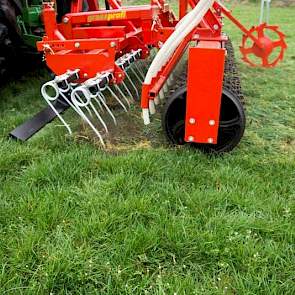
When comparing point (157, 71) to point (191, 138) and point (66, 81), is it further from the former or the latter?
point (66, 81)

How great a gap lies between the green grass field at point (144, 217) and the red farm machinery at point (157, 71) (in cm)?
18

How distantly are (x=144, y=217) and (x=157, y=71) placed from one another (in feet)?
3.76

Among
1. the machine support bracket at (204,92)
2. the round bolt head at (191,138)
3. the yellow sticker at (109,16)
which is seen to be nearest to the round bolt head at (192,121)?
the machine support bracket at (204,92)

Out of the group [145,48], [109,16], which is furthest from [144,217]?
[145,48]

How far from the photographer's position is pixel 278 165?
116 inches

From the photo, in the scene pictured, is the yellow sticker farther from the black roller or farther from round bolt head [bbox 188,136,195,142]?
round bolt head [bbox 188,136,195,142]

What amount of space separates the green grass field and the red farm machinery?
0.18 meters

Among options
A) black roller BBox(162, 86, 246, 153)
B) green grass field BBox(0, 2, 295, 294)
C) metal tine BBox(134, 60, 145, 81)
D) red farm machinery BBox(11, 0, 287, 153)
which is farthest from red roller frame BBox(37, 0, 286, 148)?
metal tine BBox(134, 60, 145, 81)

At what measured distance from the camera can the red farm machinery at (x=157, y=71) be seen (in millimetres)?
2787

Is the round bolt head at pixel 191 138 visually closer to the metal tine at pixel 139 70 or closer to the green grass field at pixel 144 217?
the green grass field at pixel 144 217

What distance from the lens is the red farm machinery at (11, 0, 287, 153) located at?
9.14 feet

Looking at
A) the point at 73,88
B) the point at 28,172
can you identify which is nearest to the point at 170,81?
the point at 73,88

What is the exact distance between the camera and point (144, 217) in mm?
2295

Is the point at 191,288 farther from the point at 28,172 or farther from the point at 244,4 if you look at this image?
the point at 244,4
